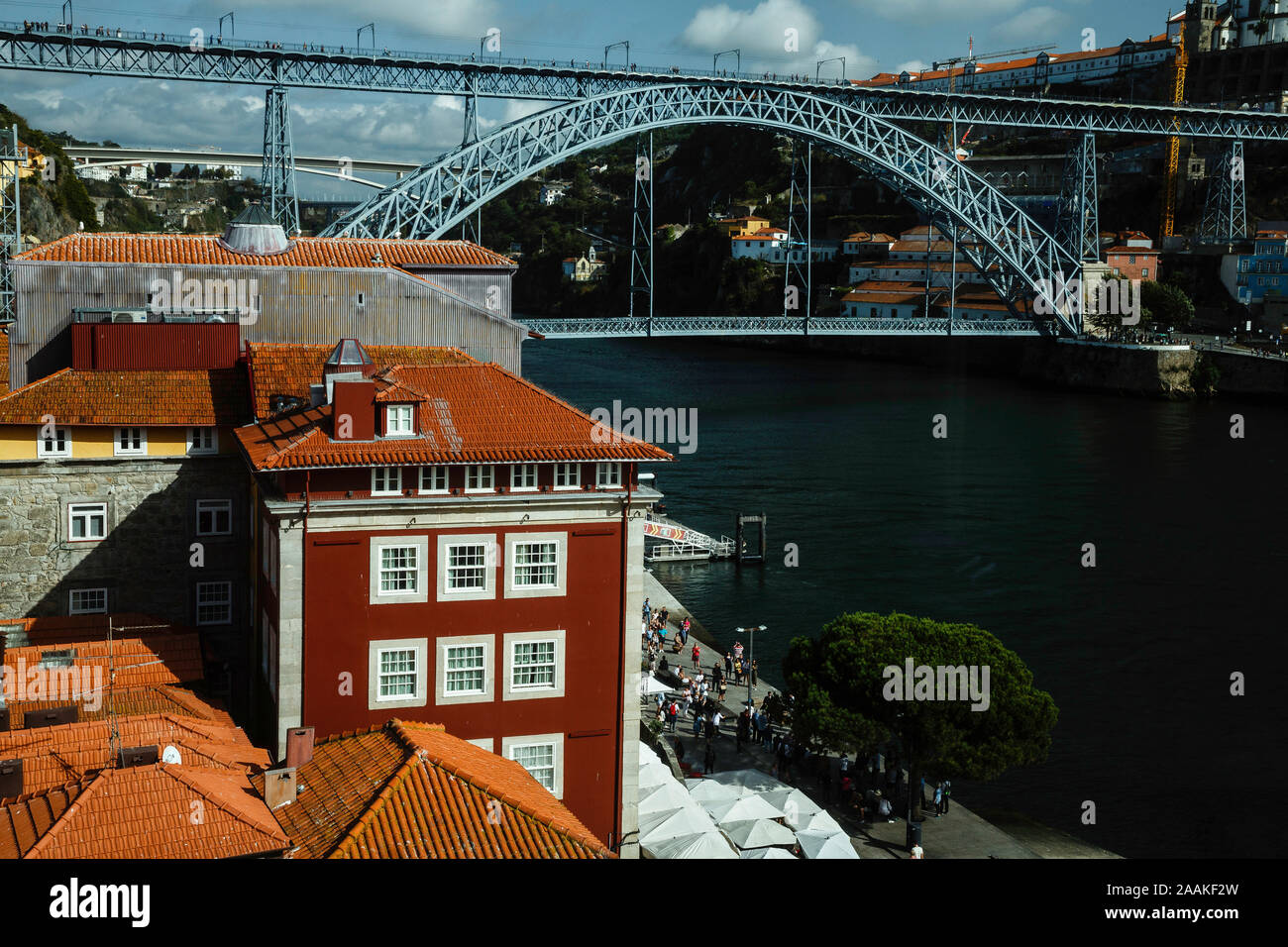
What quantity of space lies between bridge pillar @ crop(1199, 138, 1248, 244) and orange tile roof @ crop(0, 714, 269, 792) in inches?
3272

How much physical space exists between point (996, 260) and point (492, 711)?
2646 inches

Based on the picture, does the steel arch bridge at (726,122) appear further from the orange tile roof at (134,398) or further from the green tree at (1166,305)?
the orange tile roof at (134,398)

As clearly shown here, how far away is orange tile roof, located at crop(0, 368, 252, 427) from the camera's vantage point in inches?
781

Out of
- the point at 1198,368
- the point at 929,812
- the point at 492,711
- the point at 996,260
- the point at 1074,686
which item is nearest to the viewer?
the point at 492,711

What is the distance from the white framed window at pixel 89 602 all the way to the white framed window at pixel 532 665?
23.6 ft

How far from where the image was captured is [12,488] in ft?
64.7

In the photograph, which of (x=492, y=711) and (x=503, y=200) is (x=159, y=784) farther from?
(x=503, y=200)

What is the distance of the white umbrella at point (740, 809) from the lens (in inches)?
715

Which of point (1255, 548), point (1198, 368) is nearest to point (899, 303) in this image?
point (1198, 368)

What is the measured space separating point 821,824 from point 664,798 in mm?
2118

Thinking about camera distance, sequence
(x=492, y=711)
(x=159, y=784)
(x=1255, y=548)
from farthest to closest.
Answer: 1. (x=1255, y=548)
2. (x=492, y=711)
3. (x=159, y=784)

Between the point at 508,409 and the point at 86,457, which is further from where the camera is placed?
the point at 86,457

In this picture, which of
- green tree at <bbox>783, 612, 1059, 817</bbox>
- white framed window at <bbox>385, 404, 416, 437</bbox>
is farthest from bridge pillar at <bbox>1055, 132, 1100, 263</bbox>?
white framed window at <bbox>385, 404, 416, 437</bbox>

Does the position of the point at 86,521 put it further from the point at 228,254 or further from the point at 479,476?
the point at 479,476
